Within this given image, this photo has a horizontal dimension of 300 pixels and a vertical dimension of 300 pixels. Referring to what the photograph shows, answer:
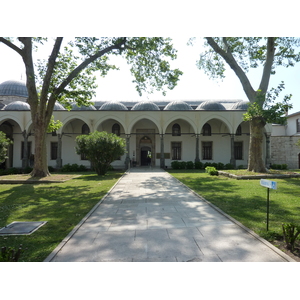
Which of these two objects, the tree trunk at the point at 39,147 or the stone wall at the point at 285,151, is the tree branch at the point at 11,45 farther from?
the stone wall at the point at 285,151

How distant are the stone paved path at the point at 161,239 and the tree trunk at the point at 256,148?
1048cm

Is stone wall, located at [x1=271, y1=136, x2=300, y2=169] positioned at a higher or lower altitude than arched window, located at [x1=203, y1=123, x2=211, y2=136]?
lower

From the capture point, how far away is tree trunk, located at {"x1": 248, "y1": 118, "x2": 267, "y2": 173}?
15.4 meters

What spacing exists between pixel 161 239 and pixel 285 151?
26541 millimetres

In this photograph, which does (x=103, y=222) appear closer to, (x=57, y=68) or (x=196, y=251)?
(x=196, y=251)

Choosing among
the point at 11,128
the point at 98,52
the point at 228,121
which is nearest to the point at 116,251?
the point at 98,52

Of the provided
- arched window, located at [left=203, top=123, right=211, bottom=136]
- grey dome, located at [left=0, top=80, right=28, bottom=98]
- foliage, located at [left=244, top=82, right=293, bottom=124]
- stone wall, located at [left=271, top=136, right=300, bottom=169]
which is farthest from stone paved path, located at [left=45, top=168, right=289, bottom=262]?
grey dome, located at [left=0, top=80, right=28, bottom=98]

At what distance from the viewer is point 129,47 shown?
14.5 metres

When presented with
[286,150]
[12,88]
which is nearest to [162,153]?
[286,150]

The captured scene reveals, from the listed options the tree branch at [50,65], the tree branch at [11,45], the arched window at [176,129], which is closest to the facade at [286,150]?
the arched window at [176,129]

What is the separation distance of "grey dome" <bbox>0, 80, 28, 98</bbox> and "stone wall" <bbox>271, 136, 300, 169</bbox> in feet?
109

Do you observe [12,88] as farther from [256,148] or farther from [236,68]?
[256,148]

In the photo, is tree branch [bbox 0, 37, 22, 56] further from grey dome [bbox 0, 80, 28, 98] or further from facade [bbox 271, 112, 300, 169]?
facade [bbox 271, 112, 300, 169]

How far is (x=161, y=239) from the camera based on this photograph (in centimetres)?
422
